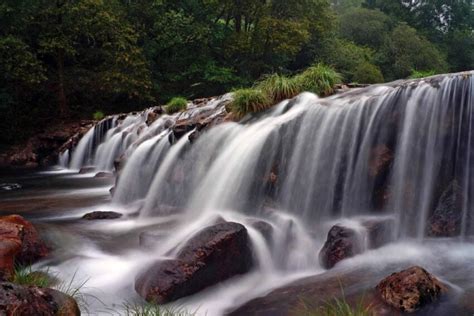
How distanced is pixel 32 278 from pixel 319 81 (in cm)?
715

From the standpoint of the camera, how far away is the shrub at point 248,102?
9406 mm

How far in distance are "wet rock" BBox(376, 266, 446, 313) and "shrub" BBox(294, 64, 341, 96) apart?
6067 millimetres

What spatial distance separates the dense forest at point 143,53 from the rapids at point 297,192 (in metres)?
10.1

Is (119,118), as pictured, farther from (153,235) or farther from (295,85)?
(153,235)

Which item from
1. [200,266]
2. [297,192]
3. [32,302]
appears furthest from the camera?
[297,192]

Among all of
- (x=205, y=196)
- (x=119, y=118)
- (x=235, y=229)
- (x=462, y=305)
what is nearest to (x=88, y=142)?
(x=119, y=118)

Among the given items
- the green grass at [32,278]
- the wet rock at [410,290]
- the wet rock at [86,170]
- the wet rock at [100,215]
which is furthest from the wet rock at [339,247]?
the wet rock at [86,170]

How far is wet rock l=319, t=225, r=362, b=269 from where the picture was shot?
5.33m

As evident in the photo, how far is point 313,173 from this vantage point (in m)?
7.13

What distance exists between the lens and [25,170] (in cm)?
1700

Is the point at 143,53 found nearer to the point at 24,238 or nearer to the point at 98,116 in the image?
the point at 98,116

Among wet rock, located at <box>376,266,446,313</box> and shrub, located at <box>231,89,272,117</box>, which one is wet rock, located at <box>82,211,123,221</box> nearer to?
shrub, located at <box>231,89,272,117</box>

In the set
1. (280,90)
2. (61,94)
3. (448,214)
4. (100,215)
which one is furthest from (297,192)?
(61,94)

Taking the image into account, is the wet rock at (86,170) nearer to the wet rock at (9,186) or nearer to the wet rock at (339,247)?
the wet rock at (9,186)
